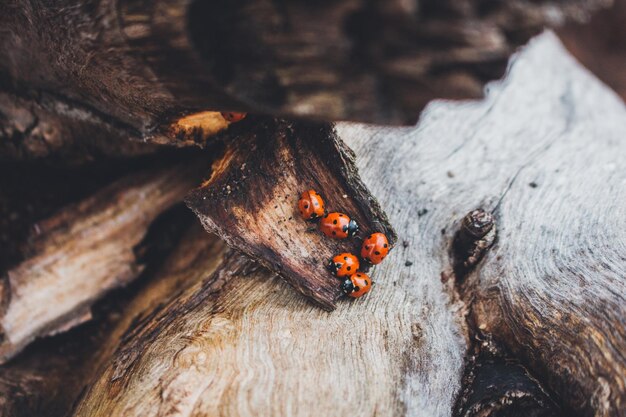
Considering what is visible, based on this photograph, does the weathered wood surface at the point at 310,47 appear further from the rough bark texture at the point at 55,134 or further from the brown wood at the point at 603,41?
the brown wood at the point at 603,41

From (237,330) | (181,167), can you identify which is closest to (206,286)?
(237,330)

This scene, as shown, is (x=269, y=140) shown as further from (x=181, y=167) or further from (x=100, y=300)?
(x=100, y=300)

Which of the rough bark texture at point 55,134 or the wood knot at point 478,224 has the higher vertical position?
the rough bark texture at point 55,134

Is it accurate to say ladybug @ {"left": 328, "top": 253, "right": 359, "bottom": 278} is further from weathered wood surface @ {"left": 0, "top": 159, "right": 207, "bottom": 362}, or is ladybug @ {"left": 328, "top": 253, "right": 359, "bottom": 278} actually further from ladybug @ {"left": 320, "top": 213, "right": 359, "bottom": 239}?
weathered wood surface @ {"left": 0, "top": 159, "right": 207, "bottom": 362}

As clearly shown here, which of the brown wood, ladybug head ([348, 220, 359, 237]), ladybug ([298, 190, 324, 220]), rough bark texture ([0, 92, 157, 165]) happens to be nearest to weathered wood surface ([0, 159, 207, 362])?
rough bark texture ([0, 92, 157, 165])

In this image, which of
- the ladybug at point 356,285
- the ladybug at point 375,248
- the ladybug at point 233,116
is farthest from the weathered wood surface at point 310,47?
the ladybug at point 356,285

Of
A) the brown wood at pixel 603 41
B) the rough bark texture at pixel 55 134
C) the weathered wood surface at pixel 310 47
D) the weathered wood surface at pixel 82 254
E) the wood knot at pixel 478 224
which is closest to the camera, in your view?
the weathered wood surface at pixel 310 47

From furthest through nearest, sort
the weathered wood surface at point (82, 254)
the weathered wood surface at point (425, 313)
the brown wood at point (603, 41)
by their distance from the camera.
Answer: the brown wood at point (603, 41), the weathered wood surface at point (82, 254), the weathered wood surface at point (425, 313)
